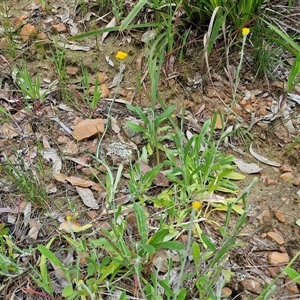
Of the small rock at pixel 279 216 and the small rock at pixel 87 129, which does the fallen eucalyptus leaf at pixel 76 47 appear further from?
the small rock at pixel 279 216

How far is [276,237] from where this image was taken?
1354mm

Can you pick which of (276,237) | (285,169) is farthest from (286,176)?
(276,237)

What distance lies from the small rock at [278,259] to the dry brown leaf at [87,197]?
55 cm

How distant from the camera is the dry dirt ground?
4.47 ft

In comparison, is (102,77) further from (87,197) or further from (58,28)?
(87,197)

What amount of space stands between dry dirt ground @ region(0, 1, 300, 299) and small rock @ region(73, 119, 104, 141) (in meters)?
0.03

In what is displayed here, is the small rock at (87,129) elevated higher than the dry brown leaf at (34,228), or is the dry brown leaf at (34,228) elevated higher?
the small rock at (87,129)

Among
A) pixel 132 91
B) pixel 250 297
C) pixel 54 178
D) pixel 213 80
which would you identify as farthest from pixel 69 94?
pixel 250 297

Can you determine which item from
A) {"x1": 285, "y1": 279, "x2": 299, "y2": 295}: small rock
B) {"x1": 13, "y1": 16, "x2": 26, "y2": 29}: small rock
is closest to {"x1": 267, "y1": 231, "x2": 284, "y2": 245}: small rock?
{"x1": 285, "y1": 279, "x2": 299, "y2": 295}: small rock

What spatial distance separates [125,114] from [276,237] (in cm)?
70

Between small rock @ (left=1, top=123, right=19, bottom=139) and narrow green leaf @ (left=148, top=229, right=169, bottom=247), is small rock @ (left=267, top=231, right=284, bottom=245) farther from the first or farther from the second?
small rock @ (left=1, top=123, right=19, bottom=139)

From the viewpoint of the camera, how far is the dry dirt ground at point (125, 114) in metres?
1.36

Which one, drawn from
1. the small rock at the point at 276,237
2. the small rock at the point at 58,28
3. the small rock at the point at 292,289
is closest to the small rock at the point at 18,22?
the small rock at the point at 58,28

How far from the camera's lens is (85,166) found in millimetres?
1514
